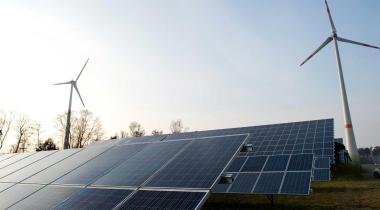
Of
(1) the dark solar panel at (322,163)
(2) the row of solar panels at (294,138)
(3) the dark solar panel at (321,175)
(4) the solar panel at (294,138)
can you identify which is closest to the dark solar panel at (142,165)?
(3) the dark solar panel at (321,175)

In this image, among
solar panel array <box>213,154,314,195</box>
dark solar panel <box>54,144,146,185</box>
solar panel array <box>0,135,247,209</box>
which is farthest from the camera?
solar panel array <box>213,154,314,195</box>

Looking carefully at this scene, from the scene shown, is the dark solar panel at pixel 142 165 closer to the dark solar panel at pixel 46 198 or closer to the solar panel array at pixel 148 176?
the solar panel array at pixel 148 176

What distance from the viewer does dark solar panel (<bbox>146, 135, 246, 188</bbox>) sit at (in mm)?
8516

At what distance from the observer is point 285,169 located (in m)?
16.4

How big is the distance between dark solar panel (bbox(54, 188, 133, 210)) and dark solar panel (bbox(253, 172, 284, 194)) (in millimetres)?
7698

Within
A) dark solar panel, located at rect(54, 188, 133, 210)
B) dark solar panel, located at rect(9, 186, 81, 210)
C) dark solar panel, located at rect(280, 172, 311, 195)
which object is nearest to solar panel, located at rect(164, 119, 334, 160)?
dark solar panel, located at rect(280, 172, 311, 195)

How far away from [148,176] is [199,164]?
1725 mm

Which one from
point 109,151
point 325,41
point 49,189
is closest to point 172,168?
A: point 49,189

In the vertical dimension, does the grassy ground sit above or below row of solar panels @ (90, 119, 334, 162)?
below

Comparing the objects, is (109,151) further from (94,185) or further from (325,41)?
(325,41)

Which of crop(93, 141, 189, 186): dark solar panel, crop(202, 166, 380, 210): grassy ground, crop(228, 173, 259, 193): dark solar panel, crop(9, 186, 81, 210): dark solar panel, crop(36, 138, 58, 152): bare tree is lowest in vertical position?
crop(36, 138, 58, 152): bare tree

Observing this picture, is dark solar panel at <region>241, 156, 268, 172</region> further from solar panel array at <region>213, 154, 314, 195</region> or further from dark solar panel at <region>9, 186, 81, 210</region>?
dark solar panel at <region>9, 186, 81, 210</region>

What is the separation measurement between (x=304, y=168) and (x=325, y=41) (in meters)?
35.4

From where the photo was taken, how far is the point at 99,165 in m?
12.4
